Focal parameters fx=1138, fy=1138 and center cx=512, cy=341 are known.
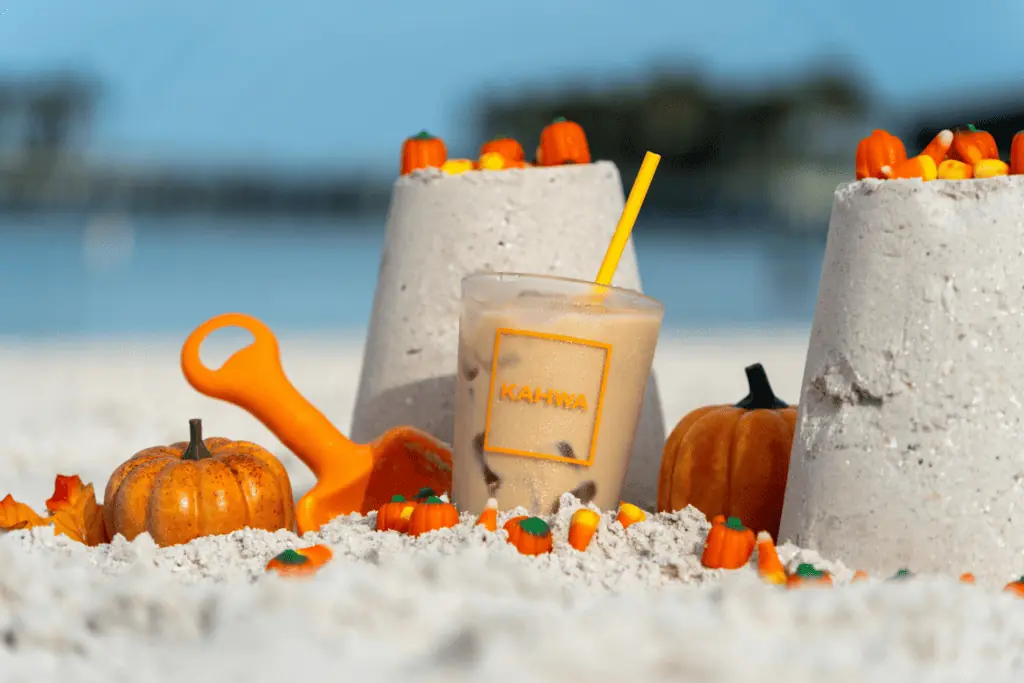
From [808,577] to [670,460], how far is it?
2.10 ft

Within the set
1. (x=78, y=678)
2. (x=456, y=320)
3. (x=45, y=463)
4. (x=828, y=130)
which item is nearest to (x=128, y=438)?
(x=45, y=463)

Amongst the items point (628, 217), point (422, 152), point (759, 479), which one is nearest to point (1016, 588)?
point (759, 479)

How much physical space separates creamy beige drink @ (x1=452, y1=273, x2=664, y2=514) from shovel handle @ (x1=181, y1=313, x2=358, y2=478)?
38 centimetres

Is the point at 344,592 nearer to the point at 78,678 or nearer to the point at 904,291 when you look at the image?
the point at 78,678

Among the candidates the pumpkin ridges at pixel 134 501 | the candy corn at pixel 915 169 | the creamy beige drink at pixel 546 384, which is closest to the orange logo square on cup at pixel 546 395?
the creamy beige drink at pixel 546 384

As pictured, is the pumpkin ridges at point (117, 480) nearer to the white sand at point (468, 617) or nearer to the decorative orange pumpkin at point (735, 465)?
the white sand at point (468, 617)

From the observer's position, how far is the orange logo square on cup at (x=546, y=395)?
209 cm

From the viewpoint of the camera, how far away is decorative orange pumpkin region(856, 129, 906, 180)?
6.66 ft

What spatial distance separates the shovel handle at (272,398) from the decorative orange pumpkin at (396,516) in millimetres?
321

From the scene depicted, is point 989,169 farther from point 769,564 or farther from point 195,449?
point 195,449

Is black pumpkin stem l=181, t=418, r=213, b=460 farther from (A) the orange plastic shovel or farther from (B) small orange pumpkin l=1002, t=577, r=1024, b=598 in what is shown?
(B) small orange pumpkin l=1002, t=577, r=1024, b=598

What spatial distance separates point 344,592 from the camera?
5.08 ft

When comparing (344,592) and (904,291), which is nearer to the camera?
(344,592)

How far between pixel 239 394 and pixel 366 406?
0.44 m
